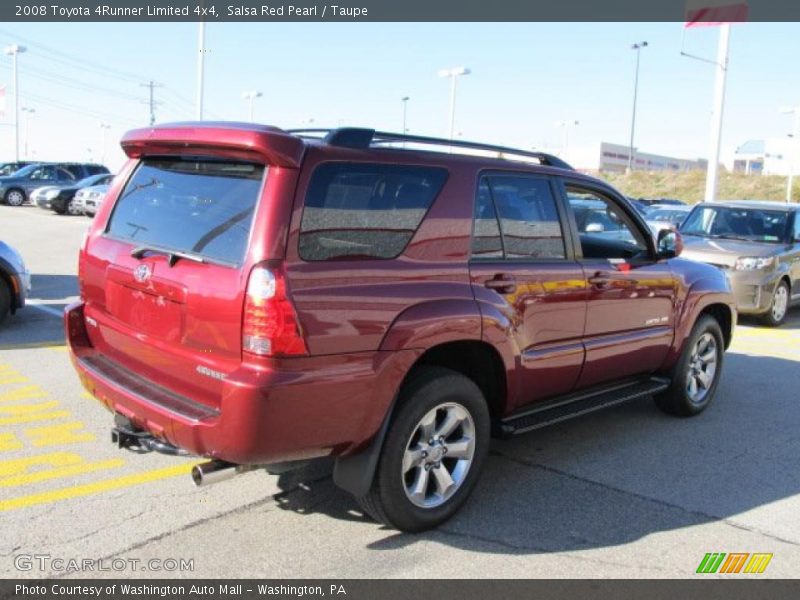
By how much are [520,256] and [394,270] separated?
1057 millimetres

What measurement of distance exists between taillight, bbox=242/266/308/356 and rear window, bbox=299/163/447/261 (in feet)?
0.65

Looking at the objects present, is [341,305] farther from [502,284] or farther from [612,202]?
[612,202]

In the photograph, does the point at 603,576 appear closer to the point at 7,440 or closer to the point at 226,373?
the point at 226,373

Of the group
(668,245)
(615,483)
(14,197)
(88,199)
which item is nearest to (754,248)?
(668,245)

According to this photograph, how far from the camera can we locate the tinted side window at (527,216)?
4.23 metres

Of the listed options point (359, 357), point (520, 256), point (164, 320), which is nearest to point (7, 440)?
point (164, 320)

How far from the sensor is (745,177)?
6147 centimetres

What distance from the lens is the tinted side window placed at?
4.23m

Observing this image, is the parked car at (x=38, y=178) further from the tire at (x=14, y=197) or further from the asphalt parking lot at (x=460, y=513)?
the asphalt parking lot at (x=460, y=513)

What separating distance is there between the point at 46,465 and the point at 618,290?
12.3ft

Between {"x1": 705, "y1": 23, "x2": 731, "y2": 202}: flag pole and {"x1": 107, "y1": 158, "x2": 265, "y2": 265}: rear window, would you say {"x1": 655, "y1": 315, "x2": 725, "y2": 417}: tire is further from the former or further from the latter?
{"x1": 705, "y1": 23, "x2": 731, "y2": 202}: flag pole

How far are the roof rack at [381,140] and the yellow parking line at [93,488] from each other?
212cm

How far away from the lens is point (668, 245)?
5.56m

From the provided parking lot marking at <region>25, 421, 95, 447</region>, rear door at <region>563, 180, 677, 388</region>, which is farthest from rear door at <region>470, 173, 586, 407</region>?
parking lot marking at <region>25, 421, 95, 447</region>
